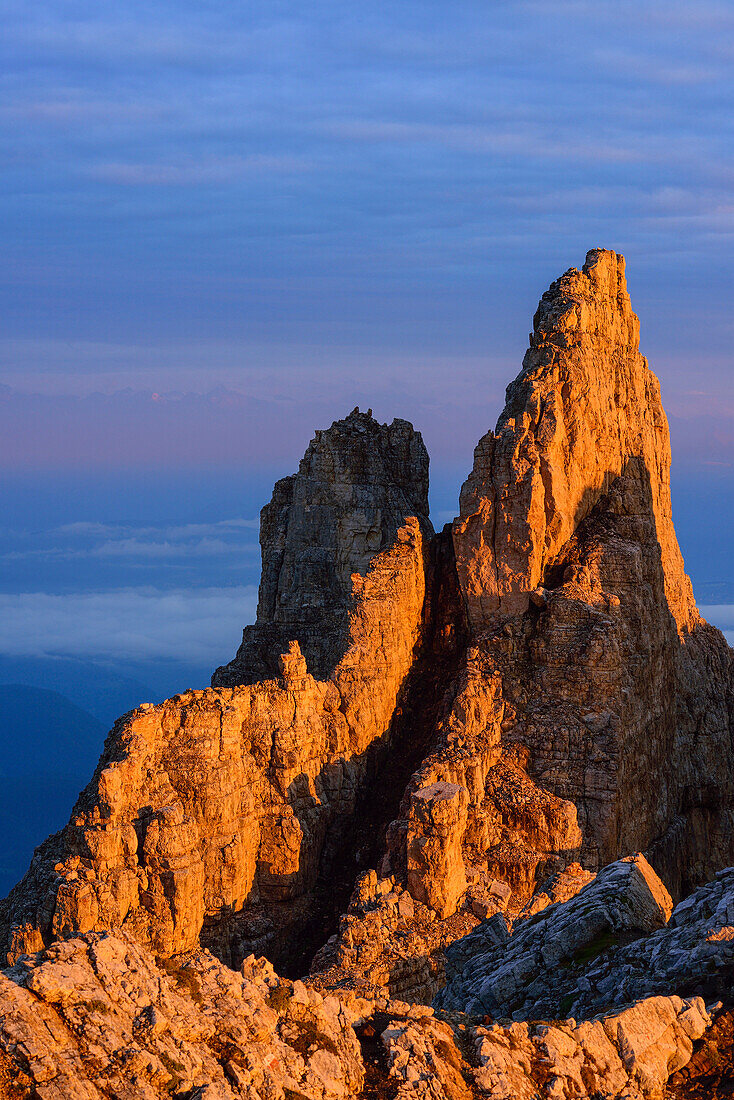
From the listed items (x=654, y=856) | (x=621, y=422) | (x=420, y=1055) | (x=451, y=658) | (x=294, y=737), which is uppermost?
(x=621, y=422)

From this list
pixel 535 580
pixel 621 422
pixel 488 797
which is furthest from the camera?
pixel 621 422

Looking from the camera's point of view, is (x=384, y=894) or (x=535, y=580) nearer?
(x=384, y=894)

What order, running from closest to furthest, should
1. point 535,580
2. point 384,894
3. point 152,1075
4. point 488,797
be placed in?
1. point 152,1075
2. point 384,894
3. point 488,797
4. point 535,580

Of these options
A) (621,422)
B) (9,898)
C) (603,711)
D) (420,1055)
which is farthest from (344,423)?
(420,1055)

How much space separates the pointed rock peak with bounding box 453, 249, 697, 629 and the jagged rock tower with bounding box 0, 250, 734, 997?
0.38ft

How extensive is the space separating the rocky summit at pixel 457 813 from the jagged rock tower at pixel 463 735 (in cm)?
12

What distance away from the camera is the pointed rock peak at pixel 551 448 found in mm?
56156

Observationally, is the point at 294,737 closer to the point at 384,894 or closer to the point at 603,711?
the point at 384,894

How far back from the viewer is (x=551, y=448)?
5647 centimetres

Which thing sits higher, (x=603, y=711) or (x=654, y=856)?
(x=603, y=711)

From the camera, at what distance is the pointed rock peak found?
56.2 m

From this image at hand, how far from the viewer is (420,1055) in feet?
84.7

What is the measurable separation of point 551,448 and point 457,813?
49.0 feet

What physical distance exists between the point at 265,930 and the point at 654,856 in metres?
16.6
